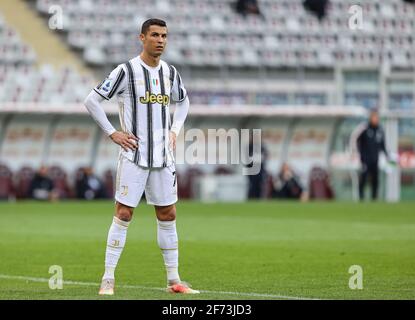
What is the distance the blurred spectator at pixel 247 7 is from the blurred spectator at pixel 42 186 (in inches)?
392

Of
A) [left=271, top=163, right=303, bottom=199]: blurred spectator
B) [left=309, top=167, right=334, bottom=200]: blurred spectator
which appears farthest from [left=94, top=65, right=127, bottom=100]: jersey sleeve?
[left=309, top=167, right=334, bottom=200]: blurred spectator

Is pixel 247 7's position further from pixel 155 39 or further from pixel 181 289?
pixel 181 289

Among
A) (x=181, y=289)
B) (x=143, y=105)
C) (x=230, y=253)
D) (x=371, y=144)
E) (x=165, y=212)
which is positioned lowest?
(x=230, y=253)

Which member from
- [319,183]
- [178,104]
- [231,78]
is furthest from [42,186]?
[178,104]

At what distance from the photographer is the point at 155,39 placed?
30.6 ft

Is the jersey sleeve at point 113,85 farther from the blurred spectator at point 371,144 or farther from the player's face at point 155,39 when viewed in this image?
the blurred spectator at point 371,144

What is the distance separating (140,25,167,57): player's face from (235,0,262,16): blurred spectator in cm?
2738

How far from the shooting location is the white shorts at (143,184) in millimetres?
9383

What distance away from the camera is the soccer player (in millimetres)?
9367

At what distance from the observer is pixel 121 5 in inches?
1416

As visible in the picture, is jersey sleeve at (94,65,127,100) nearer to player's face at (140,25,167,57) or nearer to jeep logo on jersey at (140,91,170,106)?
jeep logo on jersey at (140,91,170,106)

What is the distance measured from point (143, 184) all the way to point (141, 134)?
1.31 feet
